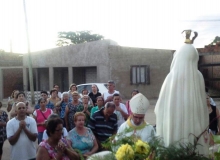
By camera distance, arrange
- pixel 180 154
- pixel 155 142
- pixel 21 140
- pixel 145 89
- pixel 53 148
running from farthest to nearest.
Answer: pixel 145 89 < pixel 21 140 < pixel 53 148 < pixel 155 142 < pixel 180 154

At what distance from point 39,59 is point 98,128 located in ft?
71.0

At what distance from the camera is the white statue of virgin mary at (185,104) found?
2.70 m

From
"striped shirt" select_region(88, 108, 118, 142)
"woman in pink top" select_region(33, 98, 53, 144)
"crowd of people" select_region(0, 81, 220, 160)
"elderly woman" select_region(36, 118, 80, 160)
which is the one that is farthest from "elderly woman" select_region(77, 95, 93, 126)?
"elderly woman" select_region(36, 118, 80, 160)

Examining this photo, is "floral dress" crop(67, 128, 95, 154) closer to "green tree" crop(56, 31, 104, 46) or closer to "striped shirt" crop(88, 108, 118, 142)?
"striped shirt" crop(88, 108, 118, 142)

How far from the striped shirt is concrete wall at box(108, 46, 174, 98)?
1749 cm

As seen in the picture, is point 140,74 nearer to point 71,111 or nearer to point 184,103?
point 71,111

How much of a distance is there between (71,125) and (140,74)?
16654mm

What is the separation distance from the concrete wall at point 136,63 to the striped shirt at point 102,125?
57.4 feet

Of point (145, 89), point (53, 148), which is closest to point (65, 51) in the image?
point (145, 89)

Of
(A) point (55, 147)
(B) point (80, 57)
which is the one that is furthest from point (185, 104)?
(B) point (80, 57)

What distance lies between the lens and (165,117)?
9.15 ft

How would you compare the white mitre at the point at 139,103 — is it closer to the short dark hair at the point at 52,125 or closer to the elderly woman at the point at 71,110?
the short dark hair at the point at 52,125

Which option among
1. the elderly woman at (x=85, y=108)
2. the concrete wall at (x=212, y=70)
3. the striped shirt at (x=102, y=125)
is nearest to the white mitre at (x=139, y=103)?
the striped shirt at (x=102, y=125)

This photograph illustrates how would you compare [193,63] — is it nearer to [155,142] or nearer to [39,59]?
[155,142]
